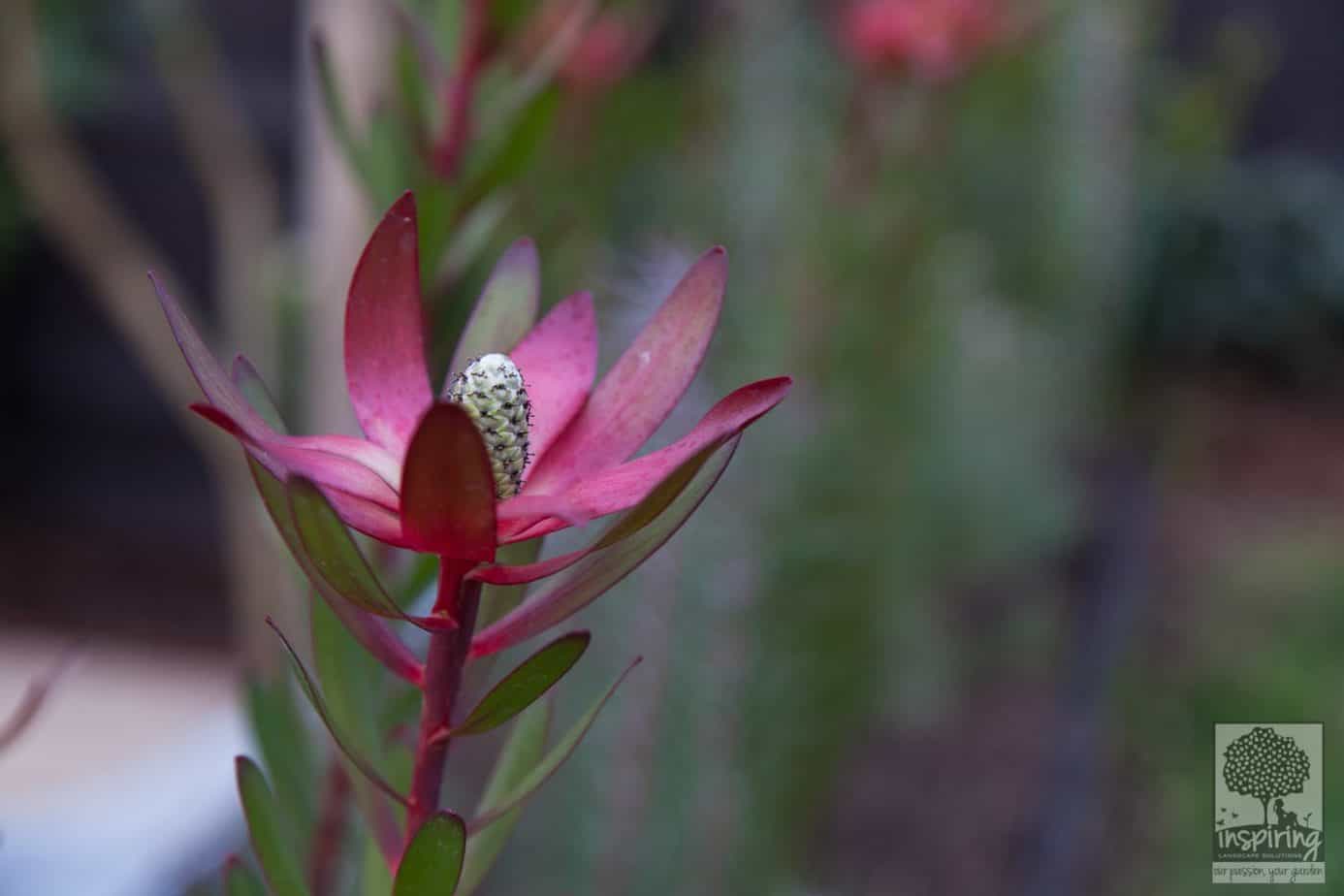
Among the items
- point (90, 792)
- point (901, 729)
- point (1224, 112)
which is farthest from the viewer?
point (1224, 112)

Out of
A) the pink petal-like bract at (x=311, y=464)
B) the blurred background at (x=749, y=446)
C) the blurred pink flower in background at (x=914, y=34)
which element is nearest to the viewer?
the pink petal-like bract at (x=311, y=464)

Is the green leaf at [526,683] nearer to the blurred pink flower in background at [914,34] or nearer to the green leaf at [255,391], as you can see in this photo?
the green leaf at [255,391]

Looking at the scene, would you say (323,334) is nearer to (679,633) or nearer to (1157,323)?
(679,633)

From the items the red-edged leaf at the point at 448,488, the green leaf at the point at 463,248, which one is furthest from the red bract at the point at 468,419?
the green leaf at the point at 463,248

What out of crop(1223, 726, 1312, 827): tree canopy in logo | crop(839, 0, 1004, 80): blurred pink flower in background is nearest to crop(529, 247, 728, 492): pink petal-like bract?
crop(1223, 726, 1312, 827): tree canopy in logo

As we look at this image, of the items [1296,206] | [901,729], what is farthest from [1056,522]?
[1296,206]

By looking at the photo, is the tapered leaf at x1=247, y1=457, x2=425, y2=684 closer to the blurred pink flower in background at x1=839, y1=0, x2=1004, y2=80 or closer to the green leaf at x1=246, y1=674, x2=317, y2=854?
the green leaf at x1=246, y1=674, x2=317, y2=854
